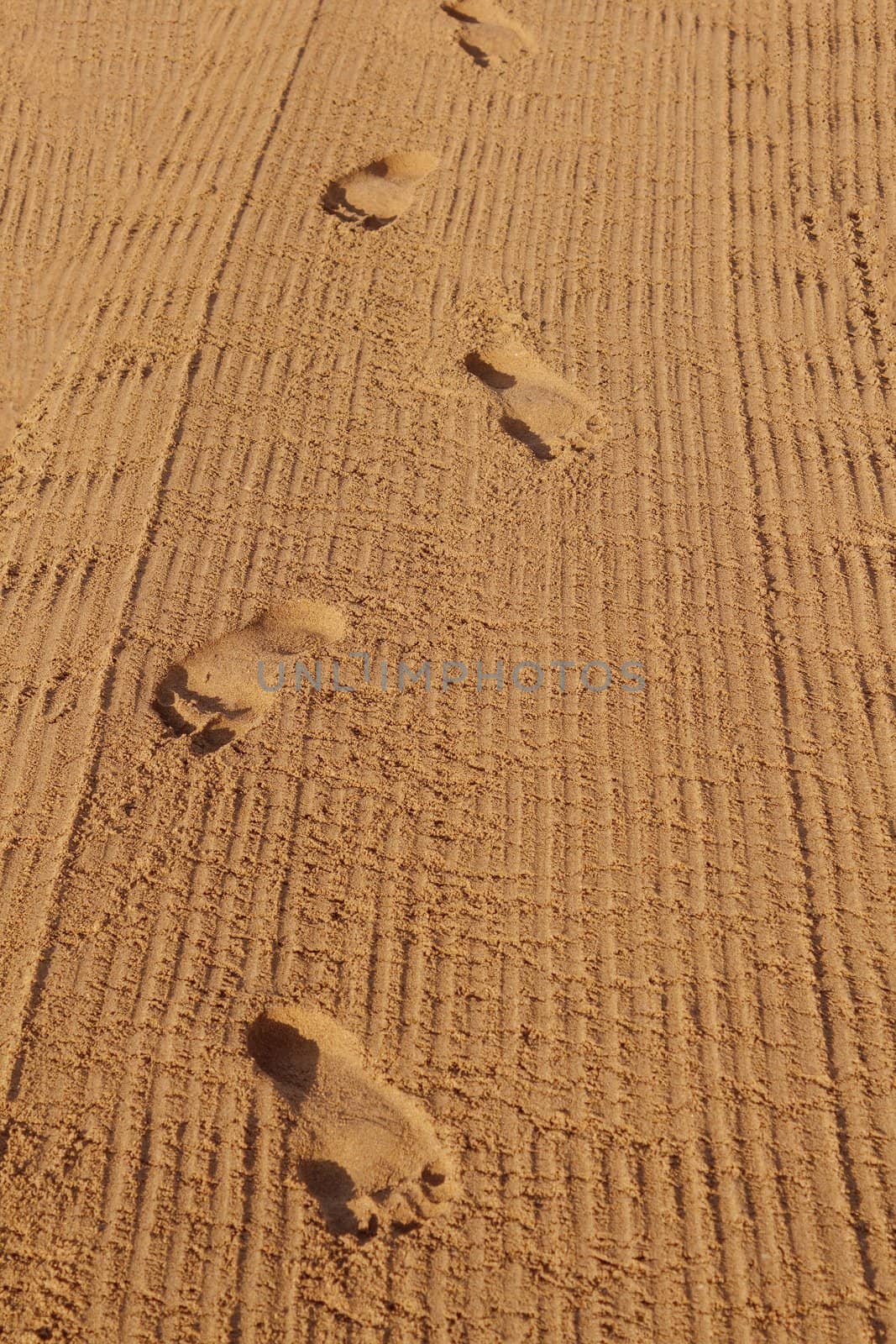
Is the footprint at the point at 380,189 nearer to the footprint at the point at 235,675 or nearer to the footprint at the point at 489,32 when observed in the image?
the footprint at the point at 489,32

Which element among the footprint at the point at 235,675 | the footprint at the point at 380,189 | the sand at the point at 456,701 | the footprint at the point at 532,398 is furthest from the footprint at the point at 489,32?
the footprint at the point at 235,675

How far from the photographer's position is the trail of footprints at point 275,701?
7.39 feet

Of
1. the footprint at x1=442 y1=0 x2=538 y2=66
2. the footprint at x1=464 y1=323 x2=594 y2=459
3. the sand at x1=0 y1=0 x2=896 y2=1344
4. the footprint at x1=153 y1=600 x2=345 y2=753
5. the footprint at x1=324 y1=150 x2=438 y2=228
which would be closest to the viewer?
the sand at x1=0 y1=0 x2=896 y2=1344

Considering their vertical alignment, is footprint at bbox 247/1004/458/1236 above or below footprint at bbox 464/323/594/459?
below

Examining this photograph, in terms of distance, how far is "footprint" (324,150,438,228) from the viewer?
4145mm

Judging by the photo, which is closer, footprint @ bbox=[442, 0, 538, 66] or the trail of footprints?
the trail of footprints

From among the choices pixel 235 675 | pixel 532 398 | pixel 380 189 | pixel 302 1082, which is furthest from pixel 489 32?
pixel 302 1082

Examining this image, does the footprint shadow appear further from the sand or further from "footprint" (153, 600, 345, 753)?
"footprint" (153, 600, 345, 753)

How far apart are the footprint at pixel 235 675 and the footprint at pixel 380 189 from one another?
1.82 meters

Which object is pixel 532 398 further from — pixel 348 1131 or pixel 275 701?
pixel 348 1131

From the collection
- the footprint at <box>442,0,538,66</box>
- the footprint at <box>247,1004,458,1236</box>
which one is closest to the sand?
the footprint at <box>247,1004,458,1236</box>

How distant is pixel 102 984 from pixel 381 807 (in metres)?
0.75

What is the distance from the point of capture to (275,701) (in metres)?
2.92

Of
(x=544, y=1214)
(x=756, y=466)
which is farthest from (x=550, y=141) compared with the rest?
(x=544, y=1214)
